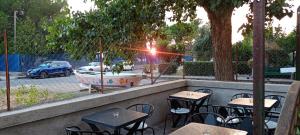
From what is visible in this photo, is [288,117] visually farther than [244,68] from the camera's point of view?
No

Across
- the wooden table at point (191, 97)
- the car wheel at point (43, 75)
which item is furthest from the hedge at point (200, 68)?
the wooden table at point (191, 97)

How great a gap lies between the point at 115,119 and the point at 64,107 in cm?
88

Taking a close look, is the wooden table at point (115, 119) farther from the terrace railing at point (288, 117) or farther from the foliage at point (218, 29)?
the foliage at point (218, 29)

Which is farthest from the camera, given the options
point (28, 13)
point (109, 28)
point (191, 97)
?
point (28, 13)

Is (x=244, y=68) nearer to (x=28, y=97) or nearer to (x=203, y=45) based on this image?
(x=203, y=45)

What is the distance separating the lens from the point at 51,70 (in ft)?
85.6

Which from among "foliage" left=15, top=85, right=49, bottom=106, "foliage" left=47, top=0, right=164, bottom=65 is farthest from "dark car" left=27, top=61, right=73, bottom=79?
"foliage" left=15, top=85, right=49, bottom=106

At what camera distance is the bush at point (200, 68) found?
20297 millimetres

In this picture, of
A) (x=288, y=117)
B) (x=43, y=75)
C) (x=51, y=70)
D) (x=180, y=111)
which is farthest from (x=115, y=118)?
(x=51, y=70)

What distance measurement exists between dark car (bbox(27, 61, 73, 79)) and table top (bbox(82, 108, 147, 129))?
65.4 ft

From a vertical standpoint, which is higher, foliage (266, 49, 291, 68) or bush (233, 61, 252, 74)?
foliage (266, 49, 291, 68)

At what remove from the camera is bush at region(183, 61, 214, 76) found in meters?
20.3

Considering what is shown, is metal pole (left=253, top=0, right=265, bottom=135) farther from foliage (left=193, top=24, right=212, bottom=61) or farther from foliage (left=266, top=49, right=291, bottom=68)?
foliage (left=193, top=24, right=212, bottom=61)

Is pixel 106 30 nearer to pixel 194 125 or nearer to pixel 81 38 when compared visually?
pixel 81 38
